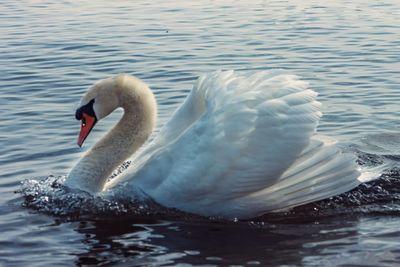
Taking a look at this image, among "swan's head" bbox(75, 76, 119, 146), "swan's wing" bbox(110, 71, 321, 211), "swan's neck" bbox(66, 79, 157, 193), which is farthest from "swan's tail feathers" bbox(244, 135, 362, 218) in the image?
"swan's head" bbox(75, 76, 119, 146)

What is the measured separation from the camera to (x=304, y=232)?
7.84 metres

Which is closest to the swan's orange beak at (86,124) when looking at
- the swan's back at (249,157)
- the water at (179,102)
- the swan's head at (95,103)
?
the swan's head at (95,103)

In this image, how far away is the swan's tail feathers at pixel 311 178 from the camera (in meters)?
8.10

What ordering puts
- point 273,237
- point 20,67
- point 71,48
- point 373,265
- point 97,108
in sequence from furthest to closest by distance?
point 71,48 → point 20,67 → point 97,108 → point 273,237 → point 373,265

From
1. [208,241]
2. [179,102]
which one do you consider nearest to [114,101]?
[208,241]

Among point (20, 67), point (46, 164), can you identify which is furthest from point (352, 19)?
point (46, 164)

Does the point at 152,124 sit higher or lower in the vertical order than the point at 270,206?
higher

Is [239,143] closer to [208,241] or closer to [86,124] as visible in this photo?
[208,241]

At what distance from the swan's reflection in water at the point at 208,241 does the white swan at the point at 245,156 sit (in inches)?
9.0

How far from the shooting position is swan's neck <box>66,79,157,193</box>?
882 cm

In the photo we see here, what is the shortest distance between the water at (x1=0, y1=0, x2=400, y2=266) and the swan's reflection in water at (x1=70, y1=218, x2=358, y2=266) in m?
0.02

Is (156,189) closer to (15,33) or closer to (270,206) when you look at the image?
(270,206)

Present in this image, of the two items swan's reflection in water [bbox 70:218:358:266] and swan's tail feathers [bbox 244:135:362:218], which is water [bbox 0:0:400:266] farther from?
swan's tail feathers [bbox 244:135:362:218]

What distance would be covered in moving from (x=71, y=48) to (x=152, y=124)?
27.0 ft
